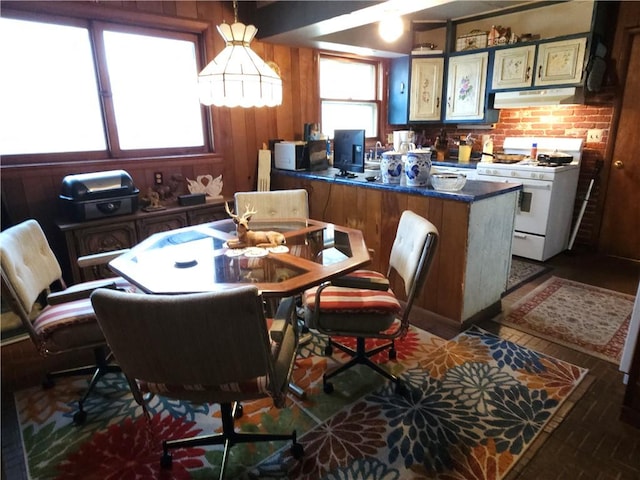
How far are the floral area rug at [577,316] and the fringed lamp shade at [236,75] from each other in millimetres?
2291

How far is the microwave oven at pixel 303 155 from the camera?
3.86m

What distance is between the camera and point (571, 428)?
185 cm

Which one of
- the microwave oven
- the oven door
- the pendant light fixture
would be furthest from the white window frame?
the oven door

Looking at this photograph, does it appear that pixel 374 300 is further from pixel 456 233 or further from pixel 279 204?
pixel 279 204

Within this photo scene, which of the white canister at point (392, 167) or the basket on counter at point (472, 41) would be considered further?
the basket on counter at point (472, 41)

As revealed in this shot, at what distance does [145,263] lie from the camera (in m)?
1.87

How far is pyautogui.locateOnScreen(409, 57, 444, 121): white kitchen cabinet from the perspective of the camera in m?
4.88

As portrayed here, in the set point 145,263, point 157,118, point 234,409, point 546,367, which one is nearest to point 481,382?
point 546,367

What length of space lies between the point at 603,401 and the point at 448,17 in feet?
14.4

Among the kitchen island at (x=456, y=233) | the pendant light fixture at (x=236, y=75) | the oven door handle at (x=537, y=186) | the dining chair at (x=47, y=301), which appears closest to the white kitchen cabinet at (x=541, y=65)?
the oven door handle at (x=537, y=186)

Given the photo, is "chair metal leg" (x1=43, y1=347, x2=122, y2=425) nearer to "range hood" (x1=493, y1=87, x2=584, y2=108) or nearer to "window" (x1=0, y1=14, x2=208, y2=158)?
"window" (x1=0, y1=14, x2=208, y2=158)

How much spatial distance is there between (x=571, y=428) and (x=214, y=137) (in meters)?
3.50

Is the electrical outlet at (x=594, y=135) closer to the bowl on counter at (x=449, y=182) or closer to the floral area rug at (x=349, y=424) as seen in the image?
the bowl on counter at (x=449, y=182)

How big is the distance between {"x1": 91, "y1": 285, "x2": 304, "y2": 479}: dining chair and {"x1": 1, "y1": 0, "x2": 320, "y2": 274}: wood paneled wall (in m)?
2.20
